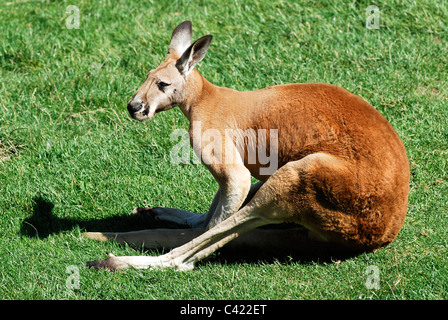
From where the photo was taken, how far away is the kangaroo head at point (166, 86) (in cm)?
517

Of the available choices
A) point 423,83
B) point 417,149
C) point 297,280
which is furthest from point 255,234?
point 423,83

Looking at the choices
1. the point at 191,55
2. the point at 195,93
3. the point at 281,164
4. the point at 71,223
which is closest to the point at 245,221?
the point at 281,164

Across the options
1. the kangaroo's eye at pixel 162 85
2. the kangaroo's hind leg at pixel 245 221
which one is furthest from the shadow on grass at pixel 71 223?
the kangaroo's eye at pixel 162 85

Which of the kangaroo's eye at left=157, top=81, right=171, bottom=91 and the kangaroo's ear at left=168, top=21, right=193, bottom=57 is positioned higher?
the kangaroo's ear at left=168, top=21, right=193, bottom=57

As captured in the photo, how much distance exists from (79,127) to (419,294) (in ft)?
13.4

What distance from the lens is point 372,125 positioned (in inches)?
194

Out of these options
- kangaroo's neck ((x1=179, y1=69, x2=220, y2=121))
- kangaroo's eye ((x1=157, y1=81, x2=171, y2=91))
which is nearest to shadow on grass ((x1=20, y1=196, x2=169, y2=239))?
kangaroo's neck ((x1=179, y1=69, x2=220, y2=121))

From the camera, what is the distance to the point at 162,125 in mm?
7020

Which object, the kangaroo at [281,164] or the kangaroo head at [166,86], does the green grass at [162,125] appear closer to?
the kangaroo at [281,164]

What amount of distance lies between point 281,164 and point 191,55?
115 cm

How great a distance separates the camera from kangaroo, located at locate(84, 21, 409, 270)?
15.6 ft

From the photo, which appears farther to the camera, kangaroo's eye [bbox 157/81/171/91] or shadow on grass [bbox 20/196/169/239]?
shadow on grass [bbox 20/196/169/239]

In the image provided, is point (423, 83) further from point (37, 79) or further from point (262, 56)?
point (37, 79)

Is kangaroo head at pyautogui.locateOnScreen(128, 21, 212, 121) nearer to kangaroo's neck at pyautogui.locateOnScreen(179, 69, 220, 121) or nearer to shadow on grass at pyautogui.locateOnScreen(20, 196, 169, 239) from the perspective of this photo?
kangaroo's neck at pyautogui.locateOnScreen(179, 69, 220, 121)
